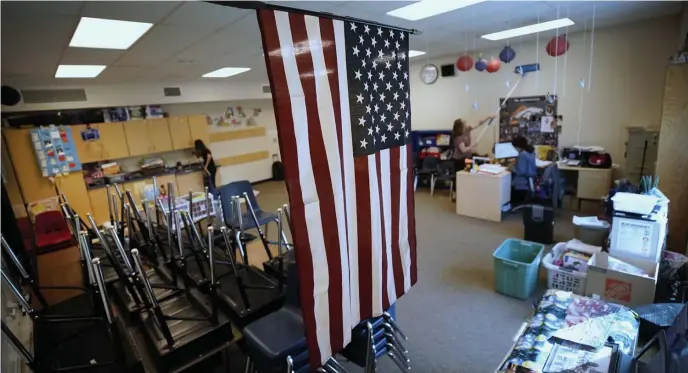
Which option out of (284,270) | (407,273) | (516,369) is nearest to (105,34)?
(284,270)

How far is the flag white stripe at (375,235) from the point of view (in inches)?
68.9

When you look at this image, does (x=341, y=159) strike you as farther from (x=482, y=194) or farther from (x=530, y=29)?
(x=530, y=29)

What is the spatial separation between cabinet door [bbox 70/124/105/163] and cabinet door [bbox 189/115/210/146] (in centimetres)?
164

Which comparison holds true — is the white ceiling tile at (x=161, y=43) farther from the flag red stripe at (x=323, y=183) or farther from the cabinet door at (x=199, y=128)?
the cabinet door at (x=199, y=128)

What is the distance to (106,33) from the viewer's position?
3100mm

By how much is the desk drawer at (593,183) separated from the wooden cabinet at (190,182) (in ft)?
22.8

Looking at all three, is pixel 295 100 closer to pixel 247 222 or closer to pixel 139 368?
pixel 139 368

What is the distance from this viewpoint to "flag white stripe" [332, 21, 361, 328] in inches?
59.5

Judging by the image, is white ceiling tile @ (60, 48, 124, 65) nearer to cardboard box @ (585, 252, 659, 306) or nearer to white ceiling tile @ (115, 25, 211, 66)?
white ceiling tile @ (115, 25, 211, 66)

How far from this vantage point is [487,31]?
4730 mm

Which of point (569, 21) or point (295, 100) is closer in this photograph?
point (295, 100)

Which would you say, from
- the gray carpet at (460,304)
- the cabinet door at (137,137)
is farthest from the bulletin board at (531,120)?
the cabinet door at (137,137)

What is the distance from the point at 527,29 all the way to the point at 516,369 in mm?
4777

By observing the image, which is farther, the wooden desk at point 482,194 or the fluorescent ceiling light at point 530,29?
the wooden desk at point 482,194
